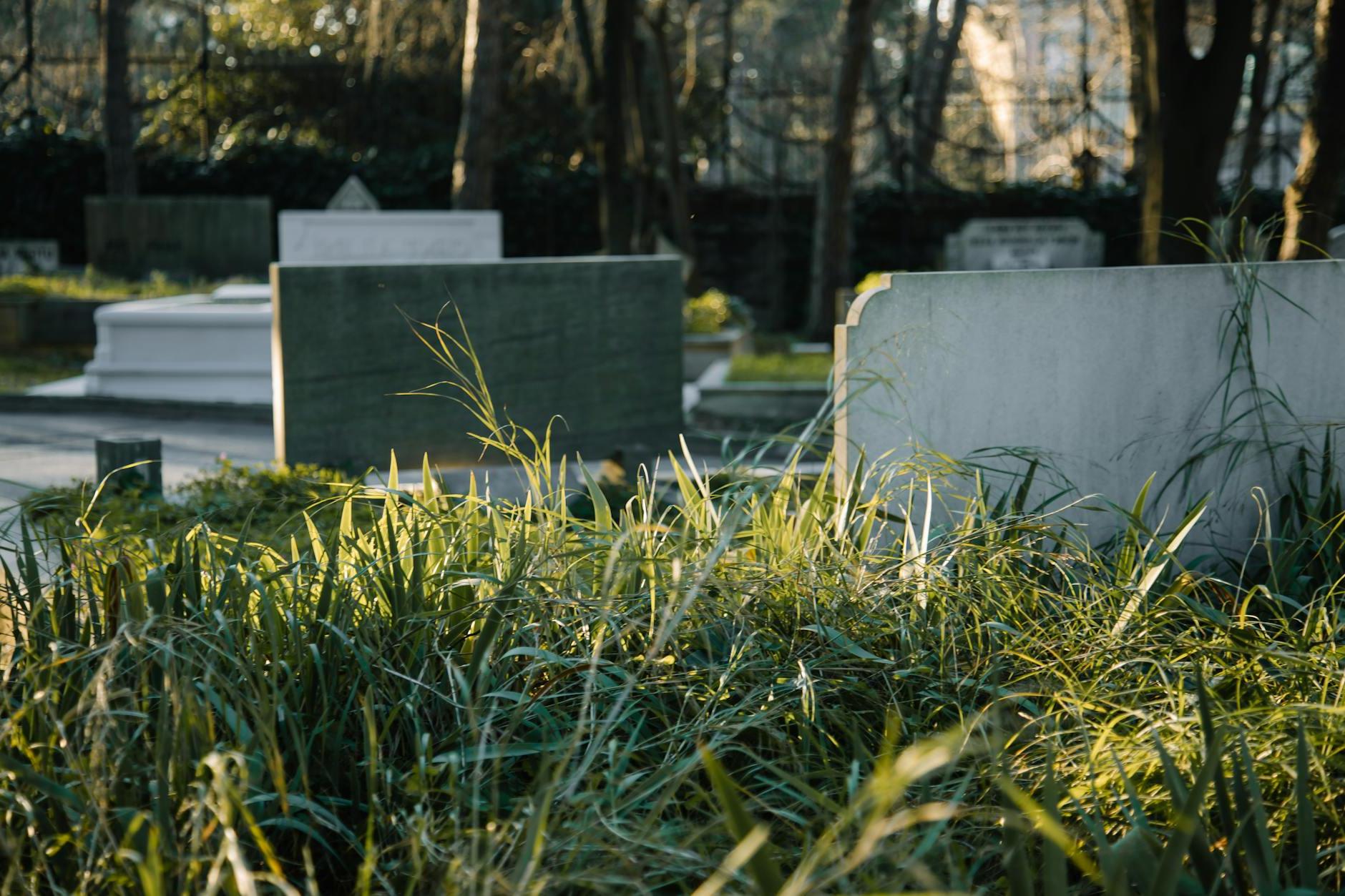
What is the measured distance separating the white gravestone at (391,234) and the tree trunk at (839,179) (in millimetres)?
4519

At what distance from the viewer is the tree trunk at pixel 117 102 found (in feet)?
59.1

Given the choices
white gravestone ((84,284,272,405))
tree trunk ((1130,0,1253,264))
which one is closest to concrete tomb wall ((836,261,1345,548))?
tree trunk ((1130,0,1253,264))

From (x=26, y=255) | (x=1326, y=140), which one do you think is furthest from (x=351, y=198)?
(x=1326, y=140)

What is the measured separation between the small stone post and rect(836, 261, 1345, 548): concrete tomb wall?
10.5 feet

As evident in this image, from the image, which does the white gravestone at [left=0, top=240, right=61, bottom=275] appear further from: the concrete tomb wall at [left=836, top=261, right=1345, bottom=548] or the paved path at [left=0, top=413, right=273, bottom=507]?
the concrete tomb wall at [left=836, top=261, right=1345, bottom=548]

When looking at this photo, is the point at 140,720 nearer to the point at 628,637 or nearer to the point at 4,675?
the point at 4,675

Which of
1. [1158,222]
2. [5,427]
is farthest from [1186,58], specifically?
[5,427]

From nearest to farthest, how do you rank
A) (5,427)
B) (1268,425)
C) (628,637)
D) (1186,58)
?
(628,637), (1268,425), (1186,58), (5,427)

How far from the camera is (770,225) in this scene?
2017 cm

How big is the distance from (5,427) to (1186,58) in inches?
326

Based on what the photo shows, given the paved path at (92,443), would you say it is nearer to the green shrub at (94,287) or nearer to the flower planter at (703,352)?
the green shrub at (94,287)

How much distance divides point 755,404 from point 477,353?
14.1 ft

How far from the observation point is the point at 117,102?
59.1ft

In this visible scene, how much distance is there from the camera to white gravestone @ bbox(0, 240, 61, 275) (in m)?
18.0
